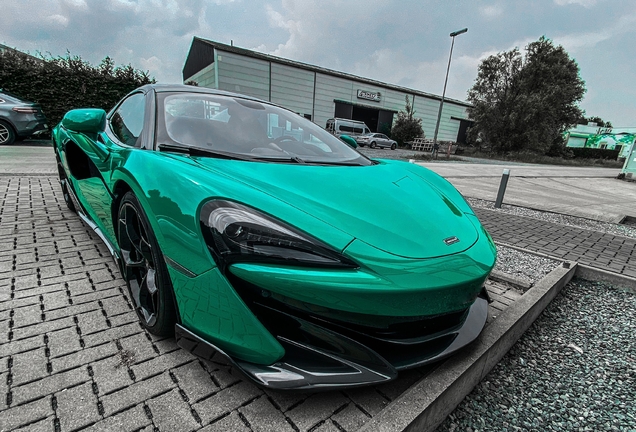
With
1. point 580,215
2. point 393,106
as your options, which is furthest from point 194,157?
point 393,106

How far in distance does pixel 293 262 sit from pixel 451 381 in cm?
82

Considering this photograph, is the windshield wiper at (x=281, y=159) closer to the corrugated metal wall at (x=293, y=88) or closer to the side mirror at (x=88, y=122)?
the side mirror at (x=88, y=122)

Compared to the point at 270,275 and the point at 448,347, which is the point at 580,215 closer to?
the point at 448,347

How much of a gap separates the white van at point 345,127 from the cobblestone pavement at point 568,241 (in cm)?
2053

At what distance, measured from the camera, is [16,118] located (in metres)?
8.64

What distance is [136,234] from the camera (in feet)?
5.41

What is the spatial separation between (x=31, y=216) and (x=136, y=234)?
2.53 meters

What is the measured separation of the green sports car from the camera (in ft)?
3.48

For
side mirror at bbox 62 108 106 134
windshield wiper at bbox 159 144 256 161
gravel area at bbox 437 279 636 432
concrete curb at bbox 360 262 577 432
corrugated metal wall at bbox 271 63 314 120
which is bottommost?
gravel area at bbox 437 279 636 432

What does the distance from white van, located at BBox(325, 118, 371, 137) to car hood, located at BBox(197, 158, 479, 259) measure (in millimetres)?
23248

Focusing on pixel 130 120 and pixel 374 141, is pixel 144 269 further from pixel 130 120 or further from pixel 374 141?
pixel 374 141

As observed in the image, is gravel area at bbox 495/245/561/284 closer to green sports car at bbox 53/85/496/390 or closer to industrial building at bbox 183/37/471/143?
green sports car at bbox 53/85/496/390

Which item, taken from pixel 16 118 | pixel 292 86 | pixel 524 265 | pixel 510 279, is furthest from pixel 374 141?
pixel 510 279

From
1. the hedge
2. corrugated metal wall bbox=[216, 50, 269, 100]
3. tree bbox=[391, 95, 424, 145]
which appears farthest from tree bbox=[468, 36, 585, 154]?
corrugated metal wall bbox=[216, 50, 269, 100]
